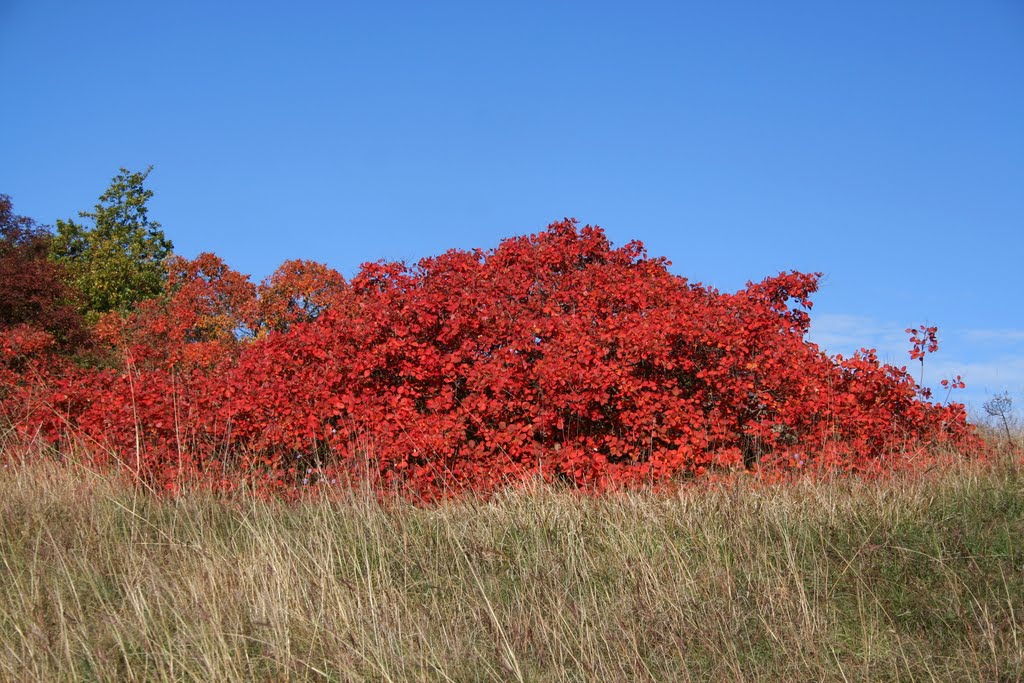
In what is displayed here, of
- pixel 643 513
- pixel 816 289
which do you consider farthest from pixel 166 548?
pixel 816 289

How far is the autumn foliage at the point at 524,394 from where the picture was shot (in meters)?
8.37

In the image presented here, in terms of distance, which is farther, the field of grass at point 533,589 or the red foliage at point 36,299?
the red foliage at point 36,299

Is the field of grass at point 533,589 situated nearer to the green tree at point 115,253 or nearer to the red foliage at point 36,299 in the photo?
the red foliage at point 36,299

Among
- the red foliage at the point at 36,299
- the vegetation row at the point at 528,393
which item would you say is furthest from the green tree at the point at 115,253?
the vegetation row at the point at 528,393

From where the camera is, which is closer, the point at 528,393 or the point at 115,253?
the point at 528,393

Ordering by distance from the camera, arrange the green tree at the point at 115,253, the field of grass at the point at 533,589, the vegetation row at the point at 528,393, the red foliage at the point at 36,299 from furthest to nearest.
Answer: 1. the green tree at the point at 115,253
2. the red foliage at the point at 36,299
3. the vegetation row at the point at 528,393
4. the field of grass at the point at 533,589

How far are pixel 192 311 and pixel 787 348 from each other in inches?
712

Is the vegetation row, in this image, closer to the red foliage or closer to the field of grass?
the field of grass

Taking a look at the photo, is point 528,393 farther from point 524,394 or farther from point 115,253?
point 115,253

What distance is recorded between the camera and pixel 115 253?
27.8 meters

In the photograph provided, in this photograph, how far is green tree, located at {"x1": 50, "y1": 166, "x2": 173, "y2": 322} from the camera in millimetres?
27094

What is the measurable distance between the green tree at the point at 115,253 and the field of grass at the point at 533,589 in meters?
22.4

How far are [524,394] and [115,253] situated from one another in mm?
22933

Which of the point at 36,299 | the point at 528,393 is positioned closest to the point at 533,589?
the point at 528,393
